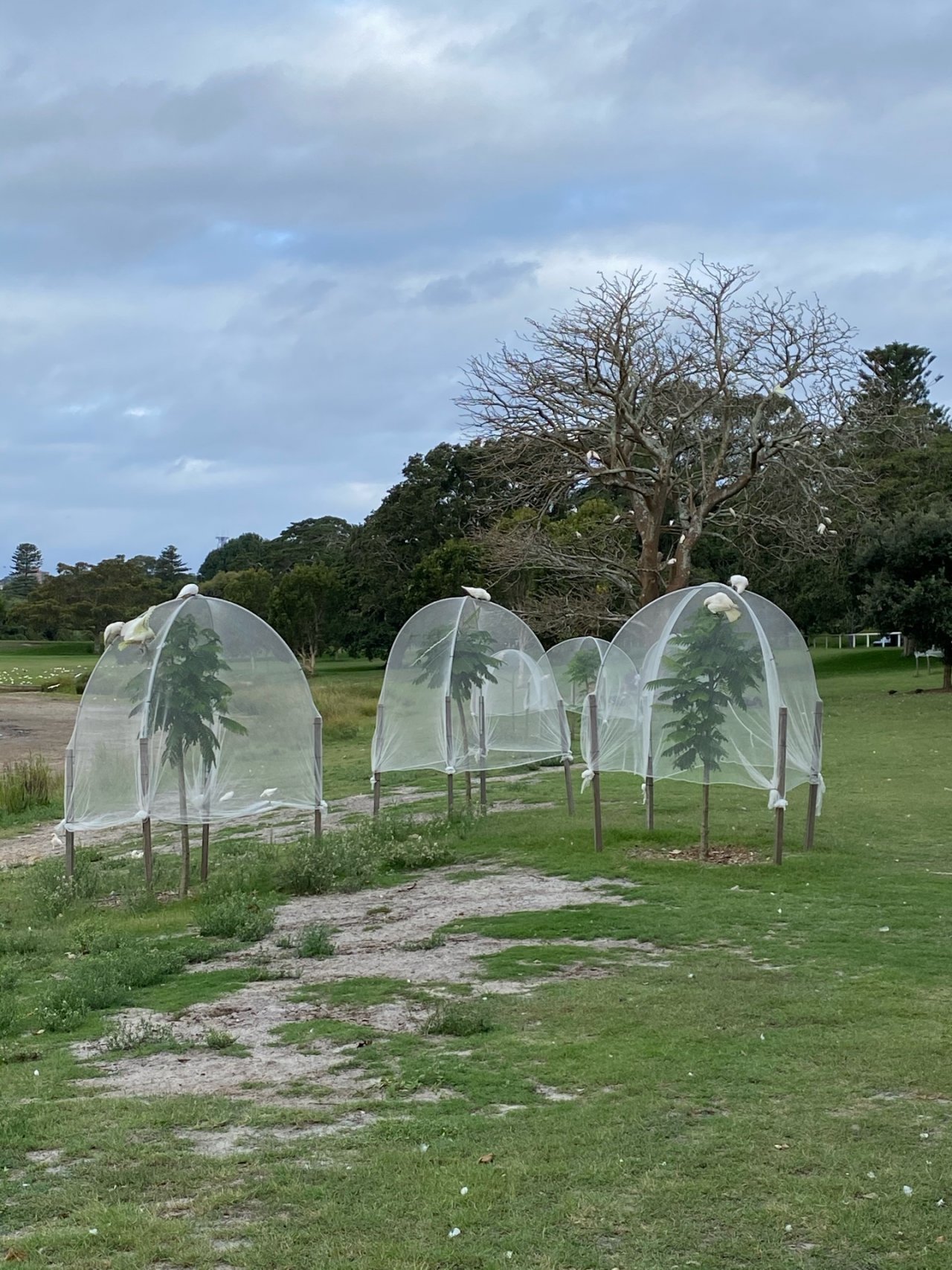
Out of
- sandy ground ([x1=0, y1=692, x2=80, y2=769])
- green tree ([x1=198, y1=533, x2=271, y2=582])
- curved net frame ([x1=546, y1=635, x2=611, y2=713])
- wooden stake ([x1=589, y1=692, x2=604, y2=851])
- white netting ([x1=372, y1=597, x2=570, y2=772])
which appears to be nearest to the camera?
wooden stake ([x1=589, y1=692, x2=604, y2=851])

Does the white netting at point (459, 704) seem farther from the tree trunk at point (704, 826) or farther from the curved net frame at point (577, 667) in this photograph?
the curved net frame at point (577, 667)

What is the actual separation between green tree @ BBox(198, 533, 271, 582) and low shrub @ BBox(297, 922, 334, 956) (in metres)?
86.0

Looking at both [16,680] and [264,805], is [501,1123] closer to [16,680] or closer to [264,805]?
[264,805]

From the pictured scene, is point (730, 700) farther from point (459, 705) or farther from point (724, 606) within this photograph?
point (459, 705)

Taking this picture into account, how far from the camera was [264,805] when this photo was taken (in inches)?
409

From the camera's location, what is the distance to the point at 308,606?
176ft

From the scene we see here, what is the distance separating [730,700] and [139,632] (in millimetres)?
5122

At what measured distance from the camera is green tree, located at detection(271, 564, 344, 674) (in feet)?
176

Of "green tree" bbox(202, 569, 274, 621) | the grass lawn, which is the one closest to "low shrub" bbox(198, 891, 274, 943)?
the grass lawn

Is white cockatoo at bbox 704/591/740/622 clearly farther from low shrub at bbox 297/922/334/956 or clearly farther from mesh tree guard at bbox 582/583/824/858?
low shrub at bbox 297/922/334/956

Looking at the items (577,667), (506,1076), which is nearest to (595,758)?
(506,1076)

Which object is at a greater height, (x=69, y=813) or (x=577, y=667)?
(x=577, y=667)

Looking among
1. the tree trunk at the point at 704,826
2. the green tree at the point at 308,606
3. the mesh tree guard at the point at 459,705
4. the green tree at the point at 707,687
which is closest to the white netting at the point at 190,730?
the mesh tree guard at the point at 459,705

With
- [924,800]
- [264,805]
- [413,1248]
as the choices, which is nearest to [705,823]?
[264,805]
